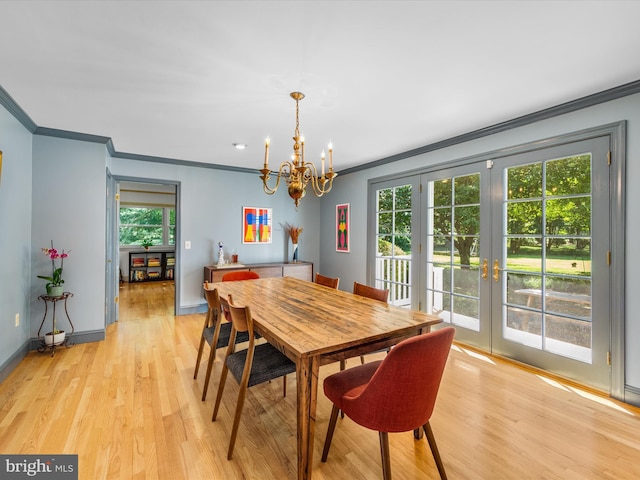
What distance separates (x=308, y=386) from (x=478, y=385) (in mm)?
1852

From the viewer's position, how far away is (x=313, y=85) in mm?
2203

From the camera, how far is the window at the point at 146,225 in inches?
297

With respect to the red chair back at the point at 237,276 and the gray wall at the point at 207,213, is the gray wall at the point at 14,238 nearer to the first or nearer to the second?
the gray wall at the point at 207,213

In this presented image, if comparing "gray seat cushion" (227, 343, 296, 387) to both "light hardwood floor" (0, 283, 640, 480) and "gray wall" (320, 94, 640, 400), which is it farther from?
"gray wall" (320, 94, 640, 400)

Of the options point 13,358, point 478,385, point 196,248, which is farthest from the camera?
point 196,248

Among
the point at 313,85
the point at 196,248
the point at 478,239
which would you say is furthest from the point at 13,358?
the point at 478,239

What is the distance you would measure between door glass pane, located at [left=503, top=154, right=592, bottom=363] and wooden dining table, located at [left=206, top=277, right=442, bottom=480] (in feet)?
5.27

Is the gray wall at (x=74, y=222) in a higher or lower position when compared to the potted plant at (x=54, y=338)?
higher

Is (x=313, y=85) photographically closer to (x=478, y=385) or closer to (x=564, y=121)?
(x=564, y=121)

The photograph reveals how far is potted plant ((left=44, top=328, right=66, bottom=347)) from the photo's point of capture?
10.1ft

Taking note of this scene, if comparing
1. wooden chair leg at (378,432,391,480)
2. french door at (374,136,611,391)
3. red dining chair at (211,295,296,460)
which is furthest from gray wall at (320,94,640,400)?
red dining chair at (211,295,296,460)

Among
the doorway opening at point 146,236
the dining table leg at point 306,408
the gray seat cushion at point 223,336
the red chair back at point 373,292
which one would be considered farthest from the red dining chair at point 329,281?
the doorway opening at point 146,236

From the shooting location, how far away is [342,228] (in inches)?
205

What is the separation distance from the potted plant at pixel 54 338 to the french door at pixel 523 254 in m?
4.01
